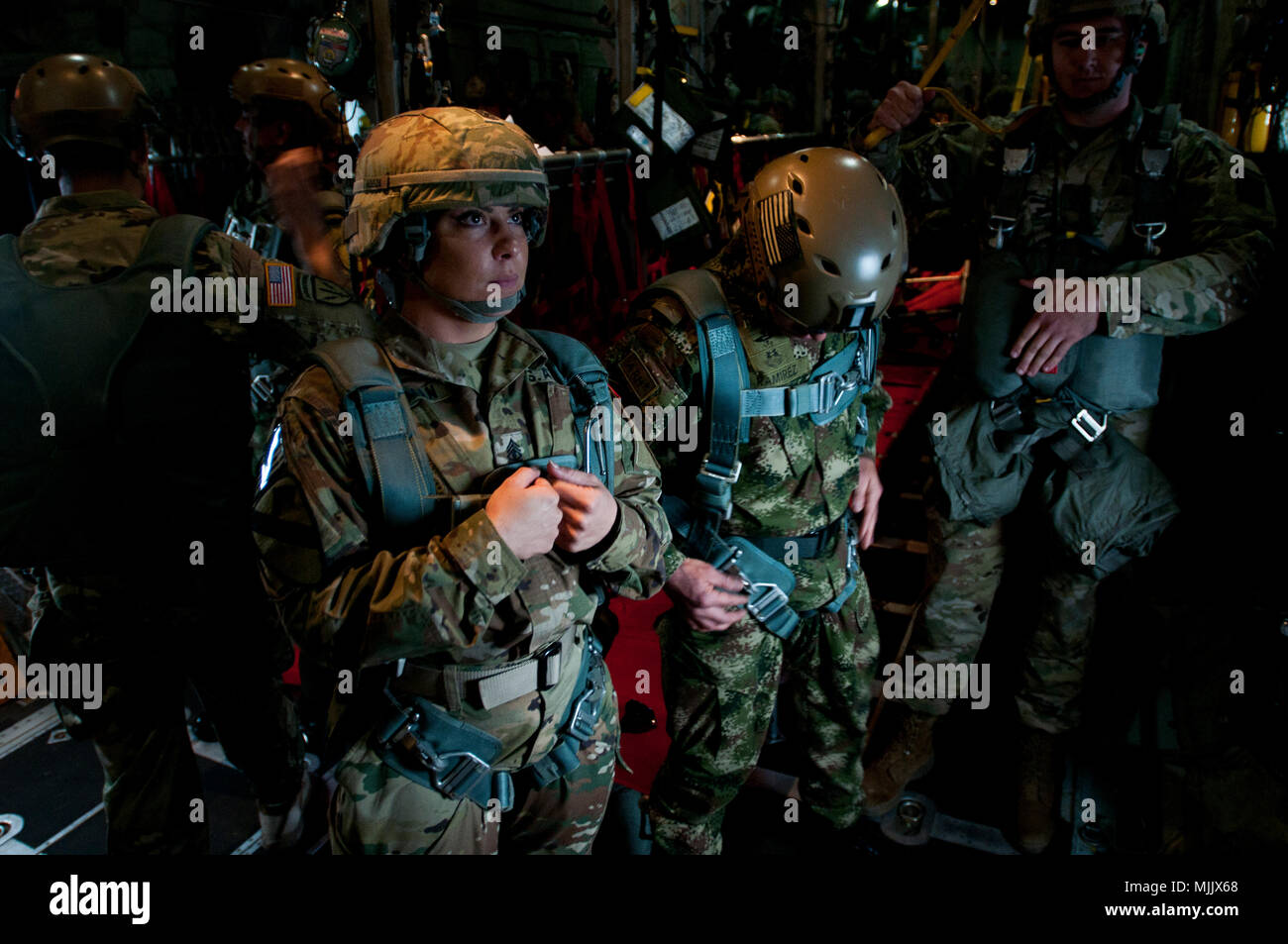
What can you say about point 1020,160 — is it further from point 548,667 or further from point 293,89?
point 293,89

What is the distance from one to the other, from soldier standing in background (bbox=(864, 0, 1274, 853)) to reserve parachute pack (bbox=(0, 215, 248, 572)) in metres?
2.50

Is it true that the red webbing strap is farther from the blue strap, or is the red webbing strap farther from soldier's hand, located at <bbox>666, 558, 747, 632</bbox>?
soldier's hand, located at <bbox>666, 558, 747, 632</bbox>

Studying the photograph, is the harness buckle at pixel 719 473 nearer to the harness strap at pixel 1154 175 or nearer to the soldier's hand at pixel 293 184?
the harness strap at pixel 1154 175

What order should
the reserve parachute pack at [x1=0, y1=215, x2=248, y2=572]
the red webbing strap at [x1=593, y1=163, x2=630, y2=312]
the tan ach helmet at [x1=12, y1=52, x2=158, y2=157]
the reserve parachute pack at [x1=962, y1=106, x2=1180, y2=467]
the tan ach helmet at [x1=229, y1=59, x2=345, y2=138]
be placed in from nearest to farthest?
1. the reserve parachute pack at [x1=0, y1=215, x2=248, y2=572]
2. the tan ach helmet at [x1=12, y1=52, x2=158, y2=157]
3. the reserve parachute pack at [x1=962, y1=106, x2=1180, y2=467]
4. the tan ach helmet at [x1=229, y1=59, x2=345, y2=138]
5. the red webbing strap at [x1=593, y1=163, x2=630, y2=312]

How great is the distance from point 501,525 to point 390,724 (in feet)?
1.77

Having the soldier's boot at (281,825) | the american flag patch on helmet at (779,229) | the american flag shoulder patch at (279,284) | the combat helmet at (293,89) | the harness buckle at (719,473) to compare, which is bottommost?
the soldier's boot at (281,825)

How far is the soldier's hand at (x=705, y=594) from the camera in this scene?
7.86ft

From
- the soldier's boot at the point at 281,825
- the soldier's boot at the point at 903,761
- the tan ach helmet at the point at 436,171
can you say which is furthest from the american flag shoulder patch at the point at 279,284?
the soldier's boot at the point at 903,761

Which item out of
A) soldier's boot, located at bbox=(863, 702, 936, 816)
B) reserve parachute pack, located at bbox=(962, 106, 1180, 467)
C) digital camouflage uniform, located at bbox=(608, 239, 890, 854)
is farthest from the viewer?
soldier's boot, located at bbox=(863, 702, 936, 816)

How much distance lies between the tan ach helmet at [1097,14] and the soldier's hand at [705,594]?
2.15 m

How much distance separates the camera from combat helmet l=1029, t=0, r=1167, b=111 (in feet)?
8.55

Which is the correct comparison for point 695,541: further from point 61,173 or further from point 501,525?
point 61,173

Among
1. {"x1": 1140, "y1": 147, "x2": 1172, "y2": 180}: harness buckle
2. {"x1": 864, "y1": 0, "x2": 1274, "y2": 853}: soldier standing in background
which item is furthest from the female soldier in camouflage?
{"x1": 1140, "y1": 147, "x2": 1172, "y2": 180}: harness buckle

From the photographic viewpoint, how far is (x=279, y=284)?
2486mm
